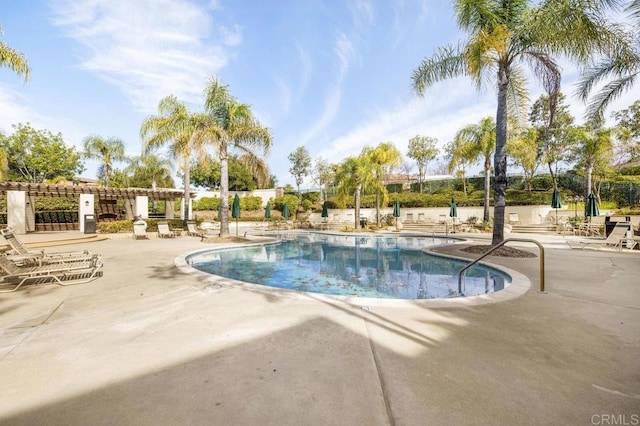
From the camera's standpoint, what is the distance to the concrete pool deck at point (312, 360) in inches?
82.4

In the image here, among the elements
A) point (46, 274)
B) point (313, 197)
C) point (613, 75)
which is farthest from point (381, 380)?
point (313, 197)

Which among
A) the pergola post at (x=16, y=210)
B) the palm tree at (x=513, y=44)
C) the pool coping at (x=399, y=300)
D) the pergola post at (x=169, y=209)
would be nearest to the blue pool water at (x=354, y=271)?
the pool coping at (x=399, y=300)

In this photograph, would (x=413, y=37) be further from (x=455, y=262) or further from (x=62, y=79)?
(x=62, y=79)

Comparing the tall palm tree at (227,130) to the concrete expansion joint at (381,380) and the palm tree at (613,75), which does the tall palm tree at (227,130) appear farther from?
the palm tree at (613,75)

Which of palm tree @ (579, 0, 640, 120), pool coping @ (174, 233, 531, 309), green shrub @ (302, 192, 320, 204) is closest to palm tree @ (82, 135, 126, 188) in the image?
green shrub @ (302, 192, 320, 204)

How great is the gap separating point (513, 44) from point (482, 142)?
1163 cm

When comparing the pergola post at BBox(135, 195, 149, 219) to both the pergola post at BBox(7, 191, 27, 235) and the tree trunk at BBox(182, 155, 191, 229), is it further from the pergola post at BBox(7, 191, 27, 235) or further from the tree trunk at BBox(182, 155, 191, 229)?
the pergola post at BBox(7, 191, 27, 235)

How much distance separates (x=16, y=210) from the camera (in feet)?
58.9

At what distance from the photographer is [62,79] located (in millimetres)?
14398

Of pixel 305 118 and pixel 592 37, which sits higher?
pixel 305 118

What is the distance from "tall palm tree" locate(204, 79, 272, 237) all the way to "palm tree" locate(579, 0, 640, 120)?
13636 mm

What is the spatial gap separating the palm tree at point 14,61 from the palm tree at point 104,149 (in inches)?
826

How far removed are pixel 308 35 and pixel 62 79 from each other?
A: 12638 mm

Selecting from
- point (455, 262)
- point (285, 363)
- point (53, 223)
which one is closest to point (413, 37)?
point (455, 262)
